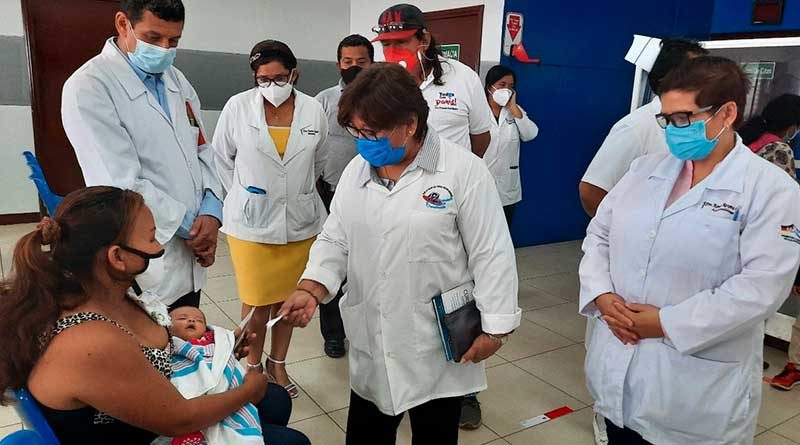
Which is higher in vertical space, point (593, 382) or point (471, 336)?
point (471, 336)

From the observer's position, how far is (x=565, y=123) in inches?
212

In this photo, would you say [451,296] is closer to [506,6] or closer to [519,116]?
[519,116]

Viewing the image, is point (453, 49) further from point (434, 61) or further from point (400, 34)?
point (400, 34)

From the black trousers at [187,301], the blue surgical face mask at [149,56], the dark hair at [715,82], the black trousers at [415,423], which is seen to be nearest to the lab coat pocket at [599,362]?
the black trousers at [415,423]

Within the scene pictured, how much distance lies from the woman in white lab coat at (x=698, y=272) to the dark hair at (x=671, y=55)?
0.65 m

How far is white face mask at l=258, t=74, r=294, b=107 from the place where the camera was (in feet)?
8.16

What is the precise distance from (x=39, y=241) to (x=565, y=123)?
4899 millimetres

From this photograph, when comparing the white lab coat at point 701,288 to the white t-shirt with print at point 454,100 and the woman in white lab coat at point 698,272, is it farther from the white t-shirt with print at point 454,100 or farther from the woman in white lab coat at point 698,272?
the white t-shirt with print at point 454,100

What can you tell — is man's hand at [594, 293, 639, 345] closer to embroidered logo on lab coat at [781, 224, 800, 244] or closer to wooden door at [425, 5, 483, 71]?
embroidered logo on lab coat at [781, 224, 800, 244]

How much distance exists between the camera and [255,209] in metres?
2.51

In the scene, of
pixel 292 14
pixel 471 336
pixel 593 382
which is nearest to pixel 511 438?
pixel 593 382

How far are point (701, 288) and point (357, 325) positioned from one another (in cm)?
90

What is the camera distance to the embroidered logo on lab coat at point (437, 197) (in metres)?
1.50

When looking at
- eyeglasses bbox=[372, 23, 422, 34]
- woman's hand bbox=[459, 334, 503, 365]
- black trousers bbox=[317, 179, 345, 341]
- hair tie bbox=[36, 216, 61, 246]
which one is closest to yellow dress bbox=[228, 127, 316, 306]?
black trousers bbox=[317, 179, 345, 341]
